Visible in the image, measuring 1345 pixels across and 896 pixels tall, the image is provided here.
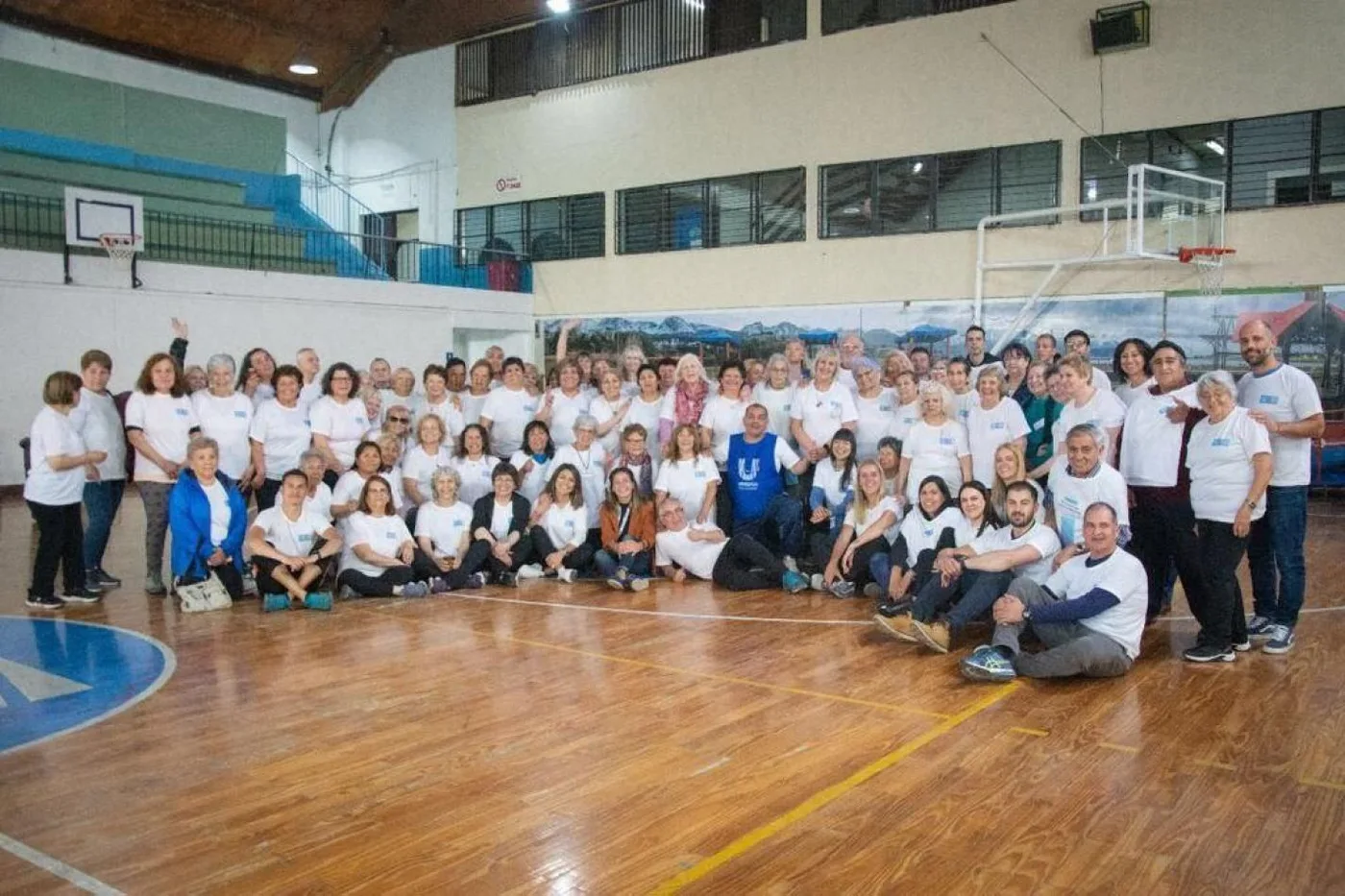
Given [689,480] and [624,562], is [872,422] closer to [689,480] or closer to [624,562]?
[689,480]

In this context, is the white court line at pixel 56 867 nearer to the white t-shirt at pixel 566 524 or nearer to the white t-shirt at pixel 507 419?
the white t-shirt at pixel 566 524

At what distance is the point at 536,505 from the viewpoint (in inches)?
306

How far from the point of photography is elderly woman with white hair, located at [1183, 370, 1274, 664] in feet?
16.8

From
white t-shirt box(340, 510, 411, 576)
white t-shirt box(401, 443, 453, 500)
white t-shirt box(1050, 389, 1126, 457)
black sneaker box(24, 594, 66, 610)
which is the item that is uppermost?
white t-shirt box(1050, 389, 1126, 457)

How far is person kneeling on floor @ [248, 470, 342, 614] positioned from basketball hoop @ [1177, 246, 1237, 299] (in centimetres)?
1028

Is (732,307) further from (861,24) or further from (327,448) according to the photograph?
(327,448)

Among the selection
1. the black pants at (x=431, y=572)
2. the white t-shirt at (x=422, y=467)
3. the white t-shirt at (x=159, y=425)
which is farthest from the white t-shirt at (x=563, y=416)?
the white t-shirt at (x=159, y=425)

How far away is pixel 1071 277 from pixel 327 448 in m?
10.1

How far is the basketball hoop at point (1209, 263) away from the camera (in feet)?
41.2

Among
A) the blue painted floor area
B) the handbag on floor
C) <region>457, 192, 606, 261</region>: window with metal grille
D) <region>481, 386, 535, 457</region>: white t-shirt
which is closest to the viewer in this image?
the blue painted floor area

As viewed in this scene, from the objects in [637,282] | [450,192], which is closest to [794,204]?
[637,282]

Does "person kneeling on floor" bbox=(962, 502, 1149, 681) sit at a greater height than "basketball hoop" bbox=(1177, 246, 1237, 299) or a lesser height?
lesser

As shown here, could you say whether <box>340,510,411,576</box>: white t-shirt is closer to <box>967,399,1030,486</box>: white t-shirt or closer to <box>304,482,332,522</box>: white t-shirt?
<box>304,482,332,522</box>: white t-shirt

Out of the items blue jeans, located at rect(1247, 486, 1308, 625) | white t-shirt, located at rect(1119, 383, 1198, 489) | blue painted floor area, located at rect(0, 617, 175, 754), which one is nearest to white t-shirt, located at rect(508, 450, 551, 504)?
blue painted floor area, located at rect(0, 617, 175, 754)
